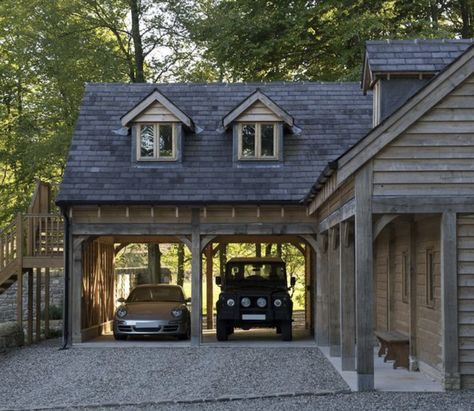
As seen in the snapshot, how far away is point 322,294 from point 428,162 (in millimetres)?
8025

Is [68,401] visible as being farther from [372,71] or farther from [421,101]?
[372,71]

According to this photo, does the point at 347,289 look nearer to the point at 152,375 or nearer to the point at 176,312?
the point at 152,375

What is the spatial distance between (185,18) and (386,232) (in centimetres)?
1557

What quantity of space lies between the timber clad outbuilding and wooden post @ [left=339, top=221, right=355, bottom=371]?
26mm

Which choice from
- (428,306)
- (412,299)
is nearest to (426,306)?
(428,306)

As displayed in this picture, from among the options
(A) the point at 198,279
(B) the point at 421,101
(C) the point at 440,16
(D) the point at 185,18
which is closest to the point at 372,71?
(B) the point at 421,101

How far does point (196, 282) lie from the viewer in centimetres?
2159

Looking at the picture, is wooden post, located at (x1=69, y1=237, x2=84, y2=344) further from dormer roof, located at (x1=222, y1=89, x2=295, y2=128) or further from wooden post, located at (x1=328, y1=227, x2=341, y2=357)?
wooden post, located at (x1=328, y1=227, x2=341, y2=357)

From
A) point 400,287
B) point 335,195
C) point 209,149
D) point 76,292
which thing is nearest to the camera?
point 335,195

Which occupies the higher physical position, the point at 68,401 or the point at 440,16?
the point at 440,16

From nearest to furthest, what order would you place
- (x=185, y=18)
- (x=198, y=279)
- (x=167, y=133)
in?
(x=198, y=279) < (x=167, y=133) < (x=185, y=18)

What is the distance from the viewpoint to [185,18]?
32531mm

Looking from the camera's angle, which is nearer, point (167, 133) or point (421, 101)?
point (421, 101)

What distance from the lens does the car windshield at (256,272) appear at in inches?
937
